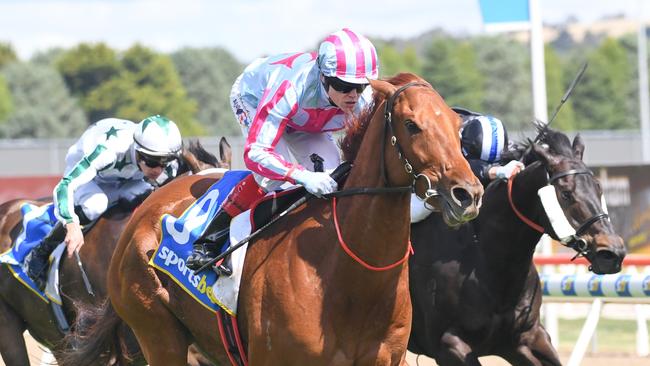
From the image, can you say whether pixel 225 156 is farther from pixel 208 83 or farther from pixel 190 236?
pixel 208 83

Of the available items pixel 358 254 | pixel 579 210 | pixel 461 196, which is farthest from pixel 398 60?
pixel 461 196

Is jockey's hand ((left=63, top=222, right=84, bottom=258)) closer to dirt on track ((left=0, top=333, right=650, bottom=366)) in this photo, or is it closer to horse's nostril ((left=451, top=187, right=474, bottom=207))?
dirt on track ((left=0, top=333, right=650, bottom=366))

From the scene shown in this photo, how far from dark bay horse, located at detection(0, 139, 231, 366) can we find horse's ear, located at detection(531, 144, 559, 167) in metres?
1.80

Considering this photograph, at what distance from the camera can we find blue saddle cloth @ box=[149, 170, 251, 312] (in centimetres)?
512

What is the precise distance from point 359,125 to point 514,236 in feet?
5.88

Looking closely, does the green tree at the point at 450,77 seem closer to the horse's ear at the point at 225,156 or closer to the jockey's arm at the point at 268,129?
the horse's ear at the point at 225,156

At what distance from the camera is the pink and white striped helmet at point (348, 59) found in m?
4.57

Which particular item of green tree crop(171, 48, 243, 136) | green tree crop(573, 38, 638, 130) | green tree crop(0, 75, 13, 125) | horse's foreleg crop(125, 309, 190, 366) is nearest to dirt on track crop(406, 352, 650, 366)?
horse's foreleg crop(125, 309, 190, 366)

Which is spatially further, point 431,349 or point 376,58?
point 431,349

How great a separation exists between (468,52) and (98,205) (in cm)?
6259

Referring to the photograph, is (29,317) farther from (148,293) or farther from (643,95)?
(643,95)

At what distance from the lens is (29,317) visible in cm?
729

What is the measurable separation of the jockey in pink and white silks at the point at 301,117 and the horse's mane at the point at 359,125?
5cm

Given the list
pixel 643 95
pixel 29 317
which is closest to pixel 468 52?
pixel 643 95
